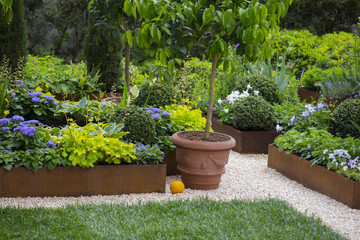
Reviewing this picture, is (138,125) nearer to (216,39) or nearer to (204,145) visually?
(204,145)

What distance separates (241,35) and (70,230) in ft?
7.45

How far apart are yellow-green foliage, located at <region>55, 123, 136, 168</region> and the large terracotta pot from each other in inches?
21.3

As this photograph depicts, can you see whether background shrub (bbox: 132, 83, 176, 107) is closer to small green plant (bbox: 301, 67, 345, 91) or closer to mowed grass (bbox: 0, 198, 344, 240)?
mowed grass (bbox: 0, 198, 344, 240)

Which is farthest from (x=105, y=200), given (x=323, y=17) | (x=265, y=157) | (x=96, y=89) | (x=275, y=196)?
(x=323, y=17)

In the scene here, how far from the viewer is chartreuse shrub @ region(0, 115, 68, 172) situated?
408 centimetres

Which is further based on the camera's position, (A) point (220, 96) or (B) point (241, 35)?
(A) point (220, 96)

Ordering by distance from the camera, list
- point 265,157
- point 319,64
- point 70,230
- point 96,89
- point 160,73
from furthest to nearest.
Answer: point 319,64, point 96,89, point 265,157, point 160,73, point 70,230

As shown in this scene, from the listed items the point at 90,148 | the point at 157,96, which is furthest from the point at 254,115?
the point at 90,148

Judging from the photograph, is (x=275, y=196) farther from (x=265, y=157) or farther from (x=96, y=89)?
(x=96, y=89)

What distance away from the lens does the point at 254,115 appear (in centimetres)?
623

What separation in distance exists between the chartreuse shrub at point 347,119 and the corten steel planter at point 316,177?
80 centimetres

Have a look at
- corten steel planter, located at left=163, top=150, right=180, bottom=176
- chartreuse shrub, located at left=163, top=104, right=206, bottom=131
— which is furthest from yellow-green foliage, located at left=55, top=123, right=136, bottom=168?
chartreuse shrub, located at left=163, top=104, right=206, bottom=131

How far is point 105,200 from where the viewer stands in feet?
13.6

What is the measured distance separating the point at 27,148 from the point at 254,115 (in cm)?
315
